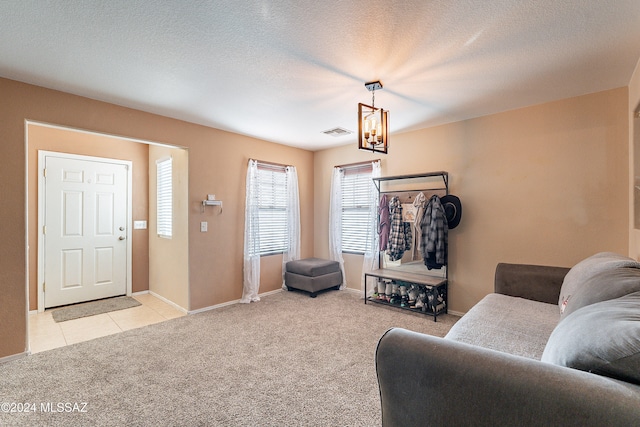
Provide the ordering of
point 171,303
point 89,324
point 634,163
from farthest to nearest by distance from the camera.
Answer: point 171,303 → point 89,324 → point 634,163

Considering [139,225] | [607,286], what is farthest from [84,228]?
[607,286]

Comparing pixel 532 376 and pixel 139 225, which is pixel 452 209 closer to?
pixel 532 376

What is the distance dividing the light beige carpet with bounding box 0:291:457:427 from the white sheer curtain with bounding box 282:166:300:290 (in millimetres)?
1596

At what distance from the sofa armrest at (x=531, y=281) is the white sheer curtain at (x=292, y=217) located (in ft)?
10.2

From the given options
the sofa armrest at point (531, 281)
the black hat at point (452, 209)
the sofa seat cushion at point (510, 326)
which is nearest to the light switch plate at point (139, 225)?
the black hat at point (452, 209)

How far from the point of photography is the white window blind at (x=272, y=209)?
4.84 m

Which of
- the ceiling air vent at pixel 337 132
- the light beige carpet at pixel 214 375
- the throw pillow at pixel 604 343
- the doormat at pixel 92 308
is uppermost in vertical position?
the ceiling air vent at pixel 337 132

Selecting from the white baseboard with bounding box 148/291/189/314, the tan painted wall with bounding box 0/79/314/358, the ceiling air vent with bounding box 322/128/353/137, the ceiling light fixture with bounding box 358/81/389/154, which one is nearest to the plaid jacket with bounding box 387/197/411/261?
the ceiling air vent with bounding box 322/128/353/137

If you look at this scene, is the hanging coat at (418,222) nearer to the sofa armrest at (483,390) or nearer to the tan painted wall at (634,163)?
the tan painted wall at (634,163)

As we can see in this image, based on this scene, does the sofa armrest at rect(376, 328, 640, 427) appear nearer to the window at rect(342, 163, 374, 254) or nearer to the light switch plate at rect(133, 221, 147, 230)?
the window at rect(342, 163, 374, 254)

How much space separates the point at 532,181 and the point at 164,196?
497 cm

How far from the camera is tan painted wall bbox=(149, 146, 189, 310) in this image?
13.1 feet

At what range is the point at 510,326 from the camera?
2100 millimetres

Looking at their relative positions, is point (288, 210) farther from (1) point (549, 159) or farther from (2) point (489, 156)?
(1) point (549, 159)
